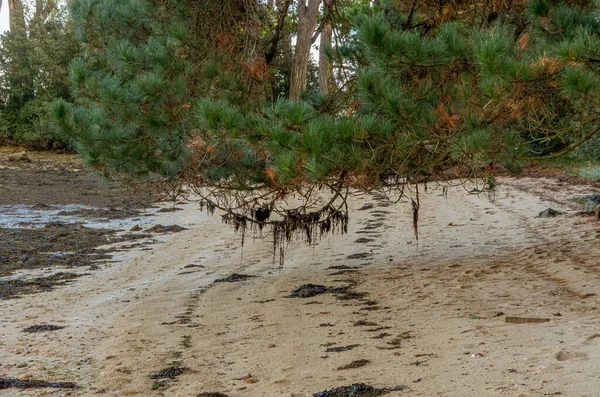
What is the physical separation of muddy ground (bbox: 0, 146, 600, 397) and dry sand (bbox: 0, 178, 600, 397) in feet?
0.06

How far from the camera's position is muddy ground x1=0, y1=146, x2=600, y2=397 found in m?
4.04

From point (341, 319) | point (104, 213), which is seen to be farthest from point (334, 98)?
point (104, 213)

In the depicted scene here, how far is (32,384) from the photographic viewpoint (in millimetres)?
4469

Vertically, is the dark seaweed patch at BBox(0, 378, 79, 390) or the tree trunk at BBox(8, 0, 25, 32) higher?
the tree trunk at BBox(8, 0, 25, 32)

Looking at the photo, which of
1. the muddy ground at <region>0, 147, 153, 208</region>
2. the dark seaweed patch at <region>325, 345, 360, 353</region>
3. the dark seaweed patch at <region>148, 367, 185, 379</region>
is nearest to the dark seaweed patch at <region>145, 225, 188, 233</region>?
the muddy ground at <region>0, 147, 153, 208</region>

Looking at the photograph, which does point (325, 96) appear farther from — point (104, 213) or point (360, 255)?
point (104, 213)

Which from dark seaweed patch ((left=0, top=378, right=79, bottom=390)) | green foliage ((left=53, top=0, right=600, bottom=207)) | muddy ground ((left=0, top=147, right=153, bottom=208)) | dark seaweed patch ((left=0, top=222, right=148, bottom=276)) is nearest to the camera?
dark seaweed patch ((left=0, top=378, right=79, bottom=390))

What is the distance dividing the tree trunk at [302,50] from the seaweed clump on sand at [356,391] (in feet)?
12.4

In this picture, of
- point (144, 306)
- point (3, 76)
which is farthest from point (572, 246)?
point (3, 76)

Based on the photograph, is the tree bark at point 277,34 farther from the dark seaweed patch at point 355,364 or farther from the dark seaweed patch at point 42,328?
the dark seaweed patch at point 355,364

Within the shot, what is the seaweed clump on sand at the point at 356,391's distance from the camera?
12.4 feet

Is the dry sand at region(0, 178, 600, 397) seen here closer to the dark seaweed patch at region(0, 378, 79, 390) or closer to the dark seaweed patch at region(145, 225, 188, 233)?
the dark seaweed patch at region(0, 378, 79, 390)

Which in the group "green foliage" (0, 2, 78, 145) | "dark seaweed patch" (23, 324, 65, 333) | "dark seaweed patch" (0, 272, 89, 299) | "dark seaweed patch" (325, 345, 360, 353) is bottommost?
"dark seaweed patch" (0, 272, 89, 299)

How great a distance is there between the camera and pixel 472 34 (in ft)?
17.4
